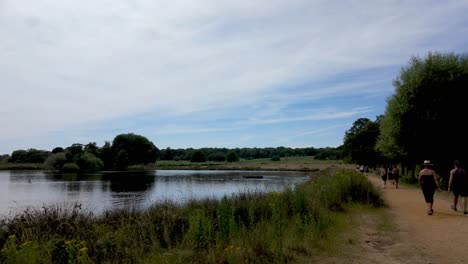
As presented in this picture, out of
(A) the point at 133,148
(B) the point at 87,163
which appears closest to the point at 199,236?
(B) the point at 87,163

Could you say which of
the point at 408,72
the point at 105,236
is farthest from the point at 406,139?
the point at 105,236

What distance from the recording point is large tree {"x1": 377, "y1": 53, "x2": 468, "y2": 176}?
26.5 meters

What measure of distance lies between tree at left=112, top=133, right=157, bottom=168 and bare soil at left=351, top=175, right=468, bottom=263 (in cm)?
11173

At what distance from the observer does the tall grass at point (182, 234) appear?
803 cm

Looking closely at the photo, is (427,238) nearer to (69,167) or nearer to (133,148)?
(69,167)

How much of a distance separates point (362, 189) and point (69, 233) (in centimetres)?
1224

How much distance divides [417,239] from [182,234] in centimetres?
633

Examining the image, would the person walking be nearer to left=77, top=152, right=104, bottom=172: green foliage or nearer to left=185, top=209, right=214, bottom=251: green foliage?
left=185, top=209, right=214, bottom=251: green foliage

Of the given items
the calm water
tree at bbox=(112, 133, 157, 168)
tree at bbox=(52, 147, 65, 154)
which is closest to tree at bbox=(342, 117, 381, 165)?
the calm water

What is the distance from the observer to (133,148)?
122062mm

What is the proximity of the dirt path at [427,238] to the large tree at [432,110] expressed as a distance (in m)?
12.8

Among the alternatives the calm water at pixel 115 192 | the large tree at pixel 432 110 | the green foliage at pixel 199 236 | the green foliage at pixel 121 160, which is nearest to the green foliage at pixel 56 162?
the green foliage at pixel 121 160

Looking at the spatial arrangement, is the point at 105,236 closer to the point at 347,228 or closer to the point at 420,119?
the point at 347,228

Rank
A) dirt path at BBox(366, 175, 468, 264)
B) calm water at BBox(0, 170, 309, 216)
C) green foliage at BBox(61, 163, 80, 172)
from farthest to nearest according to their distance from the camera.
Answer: green foliage at BBox(61, 163, 80, 172) < calm water at BBox(0, 170, 309, 216) < dirt path at BBox(366, 175, 468, 264)
